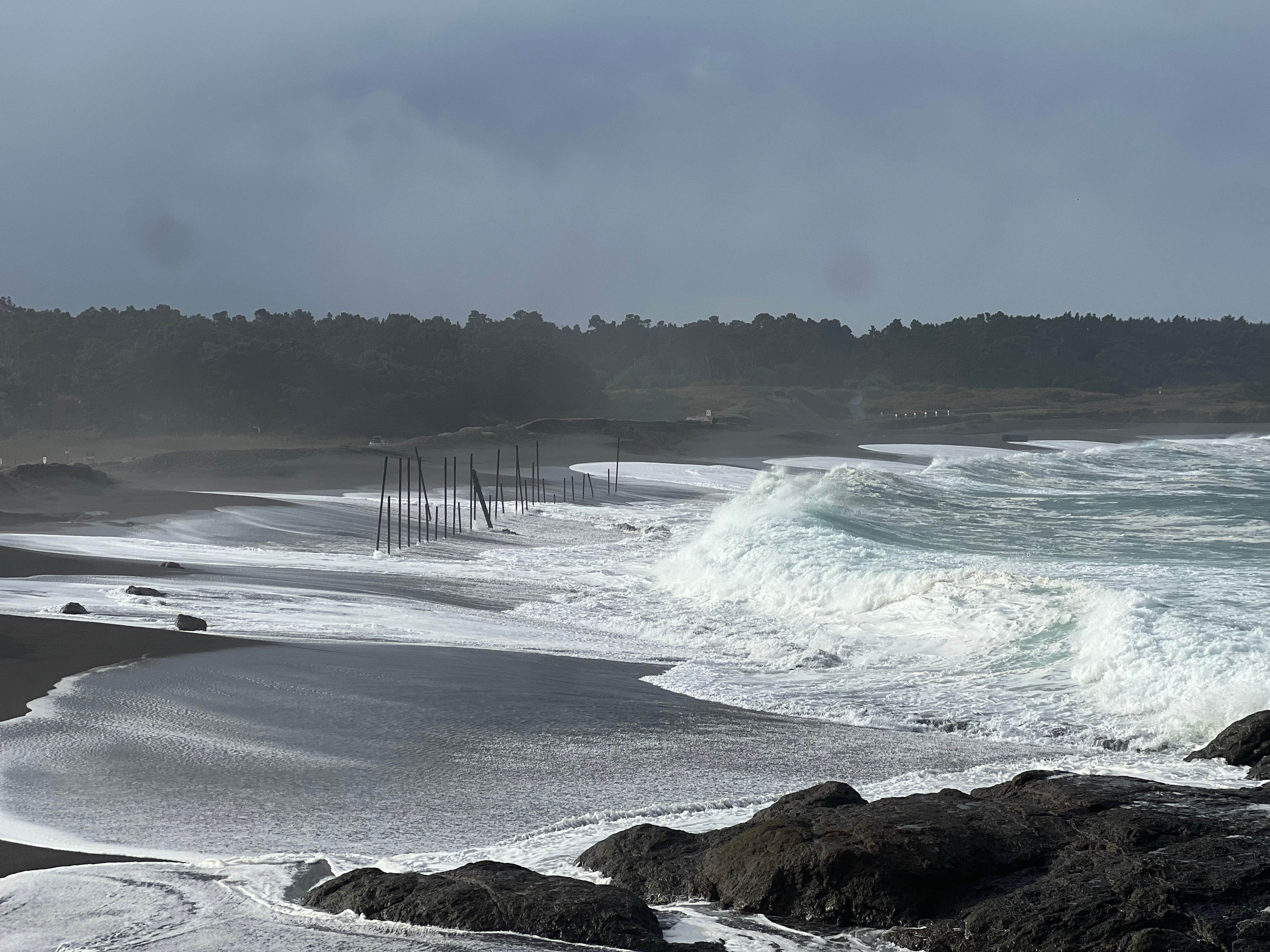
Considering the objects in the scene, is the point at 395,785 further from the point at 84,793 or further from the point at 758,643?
the point at 758,643

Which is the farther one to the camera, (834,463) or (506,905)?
(834,463)

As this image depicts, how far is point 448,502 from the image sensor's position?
35625 mm

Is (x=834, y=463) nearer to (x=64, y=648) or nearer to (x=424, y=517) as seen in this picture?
(x=424, y=517)

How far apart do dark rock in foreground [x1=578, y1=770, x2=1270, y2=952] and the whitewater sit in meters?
0.23

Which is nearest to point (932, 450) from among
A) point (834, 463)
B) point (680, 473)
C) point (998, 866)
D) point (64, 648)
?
point (834, 463)

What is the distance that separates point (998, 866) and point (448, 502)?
31.9m

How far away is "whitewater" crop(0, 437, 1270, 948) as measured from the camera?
5359 millimetres

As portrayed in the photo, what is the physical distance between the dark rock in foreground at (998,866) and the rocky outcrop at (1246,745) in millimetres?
1374

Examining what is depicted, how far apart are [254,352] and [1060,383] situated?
9749 cm

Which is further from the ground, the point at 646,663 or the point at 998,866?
the point at 998,866

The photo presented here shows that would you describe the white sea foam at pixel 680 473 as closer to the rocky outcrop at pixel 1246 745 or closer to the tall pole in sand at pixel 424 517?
the tall pole in sand at pixel 424 517

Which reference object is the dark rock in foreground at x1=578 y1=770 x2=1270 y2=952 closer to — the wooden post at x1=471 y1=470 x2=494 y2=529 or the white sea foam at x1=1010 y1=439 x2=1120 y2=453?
the wooden post at x1=471 y1=470 x2=494 y2=529

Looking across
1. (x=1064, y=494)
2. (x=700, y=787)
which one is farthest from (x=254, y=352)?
(x=700, y=787)

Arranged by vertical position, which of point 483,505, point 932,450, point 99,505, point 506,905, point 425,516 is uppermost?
point 932,450
